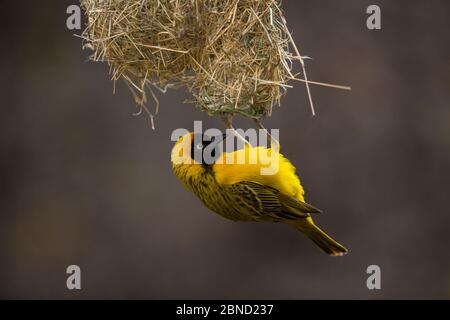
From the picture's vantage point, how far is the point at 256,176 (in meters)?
3.33

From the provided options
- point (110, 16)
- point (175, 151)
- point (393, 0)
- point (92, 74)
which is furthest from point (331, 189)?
point (110, 16)

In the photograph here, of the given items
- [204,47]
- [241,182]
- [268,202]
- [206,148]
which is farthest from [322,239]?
[204,47]

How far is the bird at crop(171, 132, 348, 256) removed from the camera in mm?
3254

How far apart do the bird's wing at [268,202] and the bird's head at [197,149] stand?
0.14 metres

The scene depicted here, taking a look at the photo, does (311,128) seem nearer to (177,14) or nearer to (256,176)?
(256,176)

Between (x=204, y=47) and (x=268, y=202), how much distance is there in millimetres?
692

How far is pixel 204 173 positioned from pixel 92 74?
104 inches

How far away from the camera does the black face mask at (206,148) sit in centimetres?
317

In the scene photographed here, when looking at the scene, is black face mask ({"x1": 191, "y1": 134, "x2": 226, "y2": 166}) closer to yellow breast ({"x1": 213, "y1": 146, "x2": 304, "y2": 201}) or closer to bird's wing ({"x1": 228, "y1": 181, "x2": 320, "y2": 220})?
yellow breast ({"x1": 213, "y1": 146, "x2": 304, "y2": 201})

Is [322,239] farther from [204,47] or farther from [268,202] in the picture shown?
[204,47]

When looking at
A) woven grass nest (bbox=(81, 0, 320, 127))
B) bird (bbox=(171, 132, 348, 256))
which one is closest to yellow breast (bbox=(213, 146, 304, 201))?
bird (bbox=(171, 132, 348, 256))

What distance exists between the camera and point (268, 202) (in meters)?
3.28

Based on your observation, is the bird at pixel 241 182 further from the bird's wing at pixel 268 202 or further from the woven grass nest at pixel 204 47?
the woven grass nest at pixel 204 47

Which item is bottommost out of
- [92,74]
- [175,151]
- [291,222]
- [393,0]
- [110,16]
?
[291,222]
